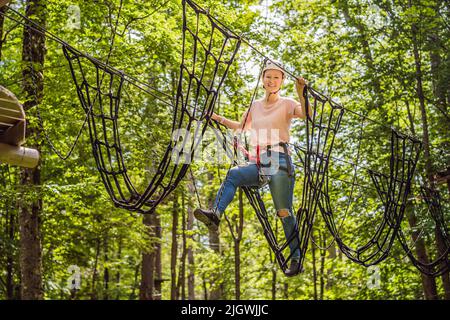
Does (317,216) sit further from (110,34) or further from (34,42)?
(34,42)

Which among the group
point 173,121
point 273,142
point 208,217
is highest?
point 273,142

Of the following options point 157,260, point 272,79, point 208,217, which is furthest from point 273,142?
point 157,260

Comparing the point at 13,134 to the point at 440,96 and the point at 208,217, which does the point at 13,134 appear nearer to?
the point at 208,217

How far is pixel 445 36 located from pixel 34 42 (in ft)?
18.6

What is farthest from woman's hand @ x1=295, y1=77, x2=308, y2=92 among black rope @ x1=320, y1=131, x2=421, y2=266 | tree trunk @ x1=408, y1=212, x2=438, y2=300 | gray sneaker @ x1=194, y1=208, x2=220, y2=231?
tree trunk @ x1=408, y1=212, x2=438, y2=300

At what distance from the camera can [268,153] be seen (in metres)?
3.59

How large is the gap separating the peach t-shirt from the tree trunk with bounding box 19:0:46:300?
3334 millimetres

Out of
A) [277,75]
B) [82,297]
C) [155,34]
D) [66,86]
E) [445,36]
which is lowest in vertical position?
[82,297]

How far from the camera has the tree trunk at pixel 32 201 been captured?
A: 20.6 feet

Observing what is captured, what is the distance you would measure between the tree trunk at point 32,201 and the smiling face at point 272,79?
11.0 feet

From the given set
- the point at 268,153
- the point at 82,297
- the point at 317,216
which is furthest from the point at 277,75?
the point at 82,297

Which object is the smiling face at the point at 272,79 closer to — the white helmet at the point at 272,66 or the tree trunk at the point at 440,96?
the white helmet at the point at 272,66

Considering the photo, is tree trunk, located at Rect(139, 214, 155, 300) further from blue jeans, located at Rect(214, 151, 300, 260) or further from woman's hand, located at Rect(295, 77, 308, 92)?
woman's hand, located at Rect(295, 77, 308, 92)

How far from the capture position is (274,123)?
3639 mm
